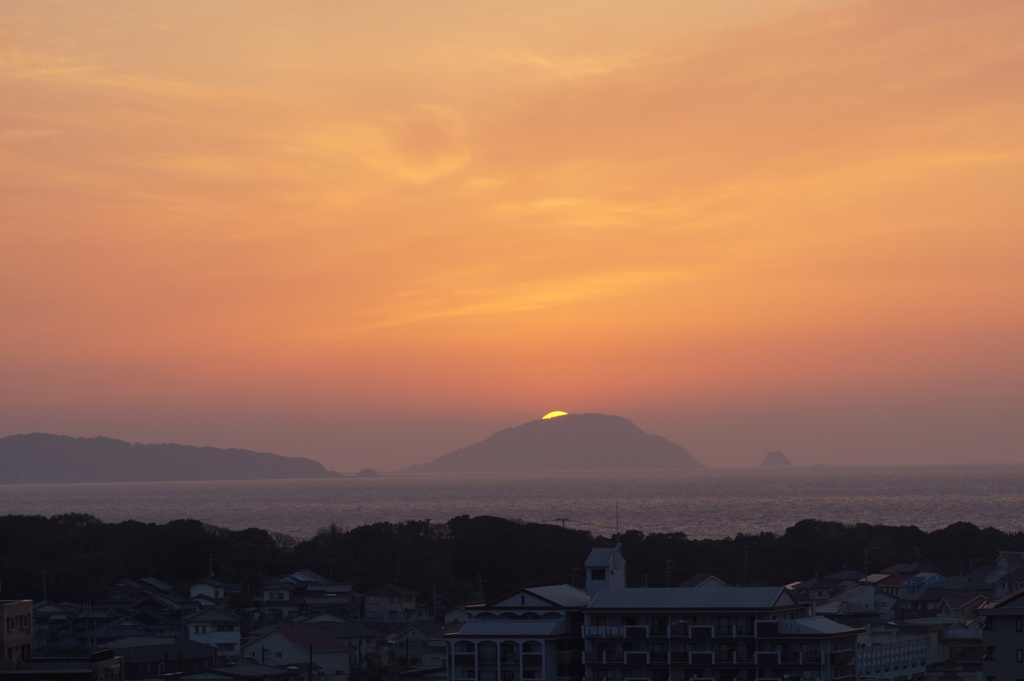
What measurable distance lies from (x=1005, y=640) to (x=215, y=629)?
35.2 meters

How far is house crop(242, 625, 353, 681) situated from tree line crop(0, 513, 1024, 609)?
24.2 metres

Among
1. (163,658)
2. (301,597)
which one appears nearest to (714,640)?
(163,658)

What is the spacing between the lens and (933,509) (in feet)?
581

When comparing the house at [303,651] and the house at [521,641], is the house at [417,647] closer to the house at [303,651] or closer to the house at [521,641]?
the house at [303,651]

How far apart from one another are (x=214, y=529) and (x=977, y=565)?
175ft

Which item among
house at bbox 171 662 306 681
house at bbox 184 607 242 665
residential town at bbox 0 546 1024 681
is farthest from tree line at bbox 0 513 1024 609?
house at bbox 171 662 306 681

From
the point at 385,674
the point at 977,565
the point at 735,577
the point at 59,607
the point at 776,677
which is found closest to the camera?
the point at 776,677

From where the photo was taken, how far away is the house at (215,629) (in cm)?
5802

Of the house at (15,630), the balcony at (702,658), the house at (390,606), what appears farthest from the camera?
the house at (390,606)

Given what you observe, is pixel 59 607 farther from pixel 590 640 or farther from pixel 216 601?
pixel 590 640

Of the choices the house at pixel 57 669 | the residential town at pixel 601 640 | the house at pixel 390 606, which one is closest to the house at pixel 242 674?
the residential town at pixel 601 640

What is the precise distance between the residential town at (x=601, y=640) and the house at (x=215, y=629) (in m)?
0.09

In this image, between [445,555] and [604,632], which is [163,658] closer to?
[604,632]

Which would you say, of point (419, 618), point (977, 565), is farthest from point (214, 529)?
point (977, 565)
